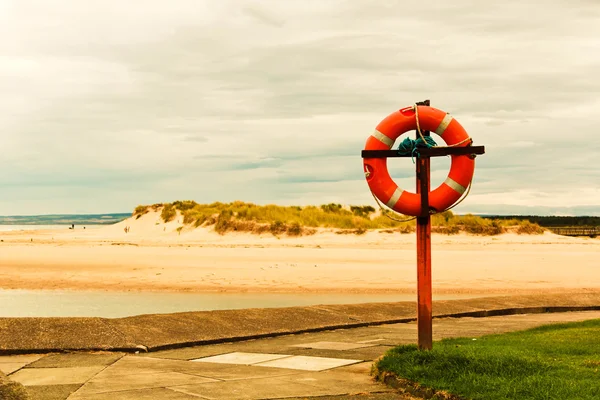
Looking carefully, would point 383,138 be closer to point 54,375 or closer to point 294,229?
point 54,375

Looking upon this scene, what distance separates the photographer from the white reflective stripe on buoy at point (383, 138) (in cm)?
808

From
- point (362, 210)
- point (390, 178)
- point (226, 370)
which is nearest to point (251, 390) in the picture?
point (226, 370)

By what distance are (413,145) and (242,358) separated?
3.04m

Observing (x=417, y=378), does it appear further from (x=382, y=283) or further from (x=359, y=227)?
(x=359, y=227)

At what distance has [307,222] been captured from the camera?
4106 centimetres

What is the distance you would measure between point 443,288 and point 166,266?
9.37 metres

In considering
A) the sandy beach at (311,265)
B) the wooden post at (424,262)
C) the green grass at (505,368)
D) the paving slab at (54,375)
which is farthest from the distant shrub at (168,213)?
the wooden post at (424,262)

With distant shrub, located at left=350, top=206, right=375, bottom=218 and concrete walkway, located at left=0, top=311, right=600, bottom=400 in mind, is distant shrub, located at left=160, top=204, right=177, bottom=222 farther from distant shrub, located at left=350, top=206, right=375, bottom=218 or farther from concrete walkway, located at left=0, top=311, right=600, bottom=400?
concrete walkway, located at left=0, top=311, right=600, bottom=400

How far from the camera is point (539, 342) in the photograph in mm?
8688

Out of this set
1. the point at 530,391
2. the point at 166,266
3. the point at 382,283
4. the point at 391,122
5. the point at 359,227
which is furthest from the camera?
the point at 359,227

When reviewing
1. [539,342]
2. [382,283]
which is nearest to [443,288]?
[382,283]

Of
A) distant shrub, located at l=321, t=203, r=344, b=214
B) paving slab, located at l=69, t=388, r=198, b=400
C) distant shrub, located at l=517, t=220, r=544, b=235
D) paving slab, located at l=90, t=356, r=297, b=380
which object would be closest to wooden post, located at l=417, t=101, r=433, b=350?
paving slab, located at l=90, t=356, r=297, b=380

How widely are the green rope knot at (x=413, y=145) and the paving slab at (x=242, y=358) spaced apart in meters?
2.70

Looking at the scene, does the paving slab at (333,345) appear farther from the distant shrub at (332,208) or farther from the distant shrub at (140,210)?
the distant shrub at (140,210)
